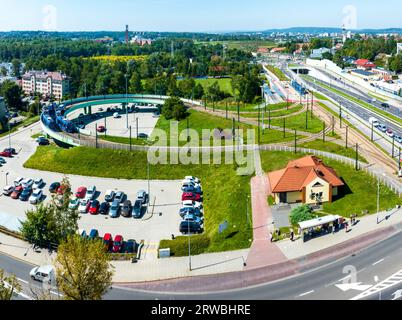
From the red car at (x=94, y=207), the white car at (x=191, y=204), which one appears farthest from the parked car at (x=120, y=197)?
the white car at (x=191, y=204)

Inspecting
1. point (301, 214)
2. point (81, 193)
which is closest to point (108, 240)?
point (81, 193)

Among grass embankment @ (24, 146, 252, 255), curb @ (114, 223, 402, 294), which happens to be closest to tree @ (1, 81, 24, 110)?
grass embankment @ (24, 146, 252, 255)

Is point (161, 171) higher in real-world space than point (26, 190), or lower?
higher

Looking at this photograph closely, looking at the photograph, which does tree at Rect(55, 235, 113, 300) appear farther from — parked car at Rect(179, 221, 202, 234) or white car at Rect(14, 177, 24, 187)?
white car at Rect(14, 177, 24, 187)

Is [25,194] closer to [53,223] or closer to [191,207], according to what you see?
[53,223]

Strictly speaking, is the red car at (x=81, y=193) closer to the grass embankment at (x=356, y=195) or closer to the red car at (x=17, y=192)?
the red car at (x=17, y=192)

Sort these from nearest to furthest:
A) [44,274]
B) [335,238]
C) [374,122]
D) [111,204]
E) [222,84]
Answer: [44,274] < [335,238] < [111,204] < [374,122] < [222,84]
